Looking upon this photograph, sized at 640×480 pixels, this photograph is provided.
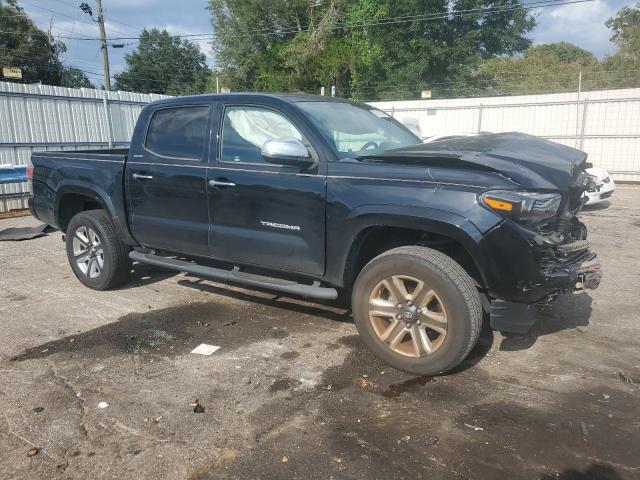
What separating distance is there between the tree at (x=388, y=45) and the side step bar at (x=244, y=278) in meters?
25.4

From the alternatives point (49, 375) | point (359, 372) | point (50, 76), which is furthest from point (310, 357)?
point (50, 76)

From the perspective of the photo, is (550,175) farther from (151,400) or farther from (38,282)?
(38,282)

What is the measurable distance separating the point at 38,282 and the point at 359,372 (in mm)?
4199

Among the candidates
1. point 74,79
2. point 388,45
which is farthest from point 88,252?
point 74,79

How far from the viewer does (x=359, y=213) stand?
3.65 meters

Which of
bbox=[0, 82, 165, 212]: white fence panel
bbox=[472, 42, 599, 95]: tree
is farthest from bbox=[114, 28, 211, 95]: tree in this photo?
bbox=[0, 82, 165, 212]: white fence panel

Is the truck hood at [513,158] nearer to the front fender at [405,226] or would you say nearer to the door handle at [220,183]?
the front fender at [405,226]

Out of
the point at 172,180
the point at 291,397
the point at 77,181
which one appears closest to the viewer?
the point at 291,397

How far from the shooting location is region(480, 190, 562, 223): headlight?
3174 millimetres

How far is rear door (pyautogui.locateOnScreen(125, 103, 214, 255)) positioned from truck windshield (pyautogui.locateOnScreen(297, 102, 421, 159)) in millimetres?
1033

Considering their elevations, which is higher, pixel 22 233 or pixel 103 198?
pixel 103 198

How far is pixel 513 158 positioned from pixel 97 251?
4.22m

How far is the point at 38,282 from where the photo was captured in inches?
236

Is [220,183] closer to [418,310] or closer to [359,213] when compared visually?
[359,213]
